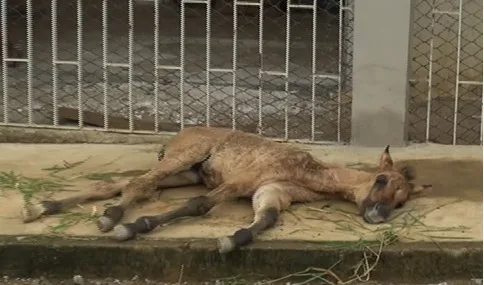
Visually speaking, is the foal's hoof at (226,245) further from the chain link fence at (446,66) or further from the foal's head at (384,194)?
the chain link fence at (446,66)

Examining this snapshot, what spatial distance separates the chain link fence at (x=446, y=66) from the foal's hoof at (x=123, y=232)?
9.97 ft

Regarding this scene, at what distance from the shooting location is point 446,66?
768cm

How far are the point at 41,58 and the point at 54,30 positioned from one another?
2448mm

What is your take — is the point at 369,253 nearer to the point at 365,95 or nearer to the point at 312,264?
the point at 312,264

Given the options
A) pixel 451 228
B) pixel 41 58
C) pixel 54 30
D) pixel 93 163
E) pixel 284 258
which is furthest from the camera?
pixel 41 58

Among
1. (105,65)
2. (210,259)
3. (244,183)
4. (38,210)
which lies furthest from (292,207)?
(105,65)

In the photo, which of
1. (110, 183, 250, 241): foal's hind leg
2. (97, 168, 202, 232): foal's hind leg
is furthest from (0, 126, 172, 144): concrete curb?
(110, 183, 250, 241): foal's hind leg

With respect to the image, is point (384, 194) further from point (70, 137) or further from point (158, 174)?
point (70, 137)

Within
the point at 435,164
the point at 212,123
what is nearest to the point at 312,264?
the point at 435,164

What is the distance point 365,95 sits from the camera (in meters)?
6.66

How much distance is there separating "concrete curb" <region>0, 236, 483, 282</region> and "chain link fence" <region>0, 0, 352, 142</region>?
2143 mm

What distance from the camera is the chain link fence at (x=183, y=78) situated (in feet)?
22.7

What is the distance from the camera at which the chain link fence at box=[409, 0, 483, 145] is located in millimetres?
7355

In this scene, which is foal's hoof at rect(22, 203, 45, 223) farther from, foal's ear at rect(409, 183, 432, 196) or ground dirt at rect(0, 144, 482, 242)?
foal's ear at rect(409, 183, 432, 196)
